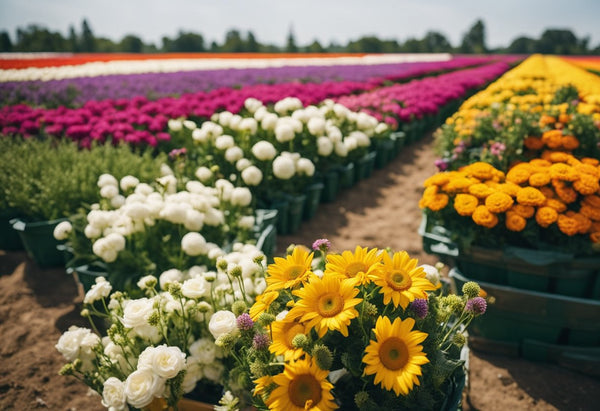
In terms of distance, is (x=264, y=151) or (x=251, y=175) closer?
(x=251, y=175)

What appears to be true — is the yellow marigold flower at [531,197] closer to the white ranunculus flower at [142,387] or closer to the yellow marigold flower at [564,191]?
the yellow marigold flower at [564,191]

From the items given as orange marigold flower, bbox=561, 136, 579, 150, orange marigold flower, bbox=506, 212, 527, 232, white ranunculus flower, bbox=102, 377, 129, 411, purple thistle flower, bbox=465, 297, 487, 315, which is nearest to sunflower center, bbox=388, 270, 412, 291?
purple thistle flower, bbox=465, 297, 487, 315

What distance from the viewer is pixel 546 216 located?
89.6 inches

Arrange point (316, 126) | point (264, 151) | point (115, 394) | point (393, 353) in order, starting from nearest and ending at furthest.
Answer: point (393, 353) → point (115, 394) → point (264, 151) → point (316, 126)

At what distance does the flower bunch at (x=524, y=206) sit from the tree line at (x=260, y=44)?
42446 millimetres

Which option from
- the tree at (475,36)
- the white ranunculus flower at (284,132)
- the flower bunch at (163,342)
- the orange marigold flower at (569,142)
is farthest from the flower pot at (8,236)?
the tree at (475,36)

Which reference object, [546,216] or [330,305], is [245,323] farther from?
[546,216]

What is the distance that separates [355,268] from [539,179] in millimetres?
1782

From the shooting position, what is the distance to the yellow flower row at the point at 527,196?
2281 mm

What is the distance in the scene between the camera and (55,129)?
4.69 m

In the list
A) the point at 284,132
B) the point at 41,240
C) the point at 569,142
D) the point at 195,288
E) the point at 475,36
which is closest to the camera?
the point at 195,288

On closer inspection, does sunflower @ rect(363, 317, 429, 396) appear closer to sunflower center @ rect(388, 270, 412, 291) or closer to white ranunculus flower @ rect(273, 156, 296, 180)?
sunflower center @ rect(388, 270, 412, 291)

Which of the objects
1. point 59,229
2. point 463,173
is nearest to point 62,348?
point 59,229

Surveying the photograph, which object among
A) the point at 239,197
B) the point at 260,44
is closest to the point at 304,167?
the point at 239,197
